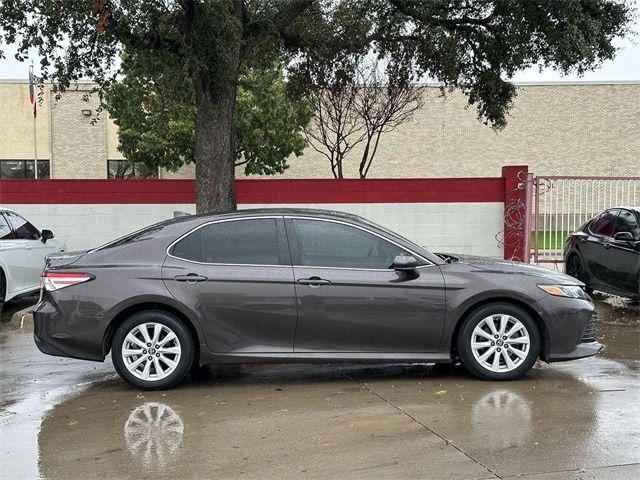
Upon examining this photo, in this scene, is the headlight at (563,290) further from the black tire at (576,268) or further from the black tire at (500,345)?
the black tire at (576,268)

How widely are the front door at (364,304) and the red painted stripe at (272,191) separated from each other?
8.81m

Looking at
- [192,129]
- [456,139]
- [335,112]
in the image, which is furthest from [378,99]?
[456,139]

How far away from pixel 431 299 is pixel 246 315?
5.34 ft

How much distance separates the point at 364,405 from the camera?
5.91m

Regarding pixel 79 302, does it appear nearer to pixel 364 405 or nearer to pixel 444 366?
pixel 364 405

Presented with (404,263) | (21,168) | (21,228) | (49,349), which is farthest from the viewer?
(21,168)

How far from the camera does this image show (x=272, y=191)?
1527 centimetres

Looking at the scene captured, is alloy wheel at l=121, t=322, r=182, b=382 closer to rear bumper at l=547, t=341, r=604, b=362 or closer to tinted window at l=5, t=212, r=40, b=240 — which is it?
rear bumper at l=547, t=341, r=604, b=362

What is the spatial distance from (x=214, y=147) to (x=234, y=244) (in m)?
6.31

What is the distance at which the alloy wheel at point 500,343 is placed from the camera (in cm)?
651

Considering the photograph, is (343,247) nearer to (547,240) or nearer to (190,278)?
(190,278)

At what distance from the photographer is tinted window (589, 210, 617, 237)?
452 inches

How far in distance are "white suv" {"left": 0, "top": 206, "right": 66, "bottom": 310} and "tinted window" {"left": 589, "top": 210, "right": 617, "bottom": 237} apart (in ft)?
29.2

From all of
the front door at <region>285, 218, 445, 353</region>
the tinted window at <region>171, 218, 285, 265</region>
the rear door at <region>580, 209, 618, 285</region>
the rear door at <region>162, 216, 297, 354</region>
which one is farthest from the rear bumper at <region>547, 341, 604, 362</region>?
the rear door at <region>580, 209, 618, 285</region>
